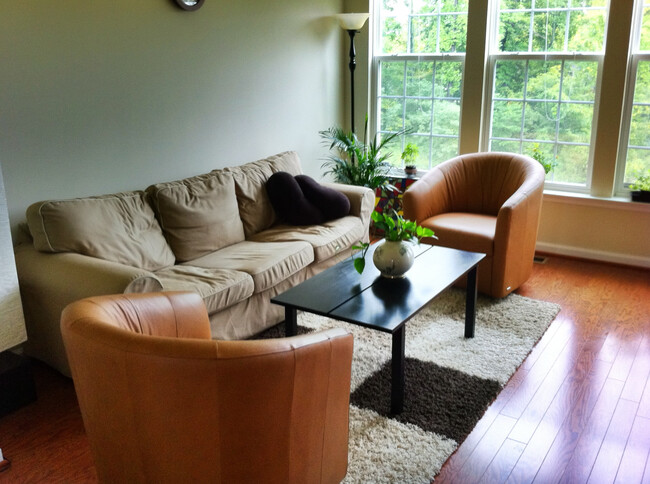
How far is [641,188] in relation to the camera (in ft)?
14.5

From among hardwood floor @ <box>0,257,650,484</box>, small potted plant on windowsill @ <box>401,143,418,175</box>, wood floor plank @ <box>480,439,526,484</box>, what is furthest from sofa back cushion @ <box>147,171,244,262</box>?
wood floor plank @ <box>480,439,526,484</box>

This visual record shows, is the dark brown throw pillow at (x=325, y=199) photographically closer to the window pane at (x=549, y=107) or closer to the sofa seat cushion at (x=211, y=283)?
the sofa seat cushion at (x=211, y=283)

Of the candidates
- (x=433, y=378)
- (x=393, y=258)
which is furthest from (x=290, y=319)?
(x=433, y=378)

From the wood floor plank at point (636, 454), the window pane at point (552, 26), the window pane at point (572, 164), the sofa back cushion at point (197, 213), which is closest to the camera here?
the wood floor plank at point (636, 454)

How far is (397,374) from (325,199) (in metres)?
1.78

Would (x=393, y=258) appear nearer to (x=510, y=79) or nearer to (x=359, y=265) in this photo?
(x=359, y=265)

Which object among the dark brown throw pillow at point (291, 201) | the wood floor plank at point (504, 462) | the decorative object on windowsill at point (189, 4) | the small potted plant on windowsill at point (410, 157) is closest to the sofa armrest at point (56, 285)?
the dark brown throw pillow at point (291, 201)

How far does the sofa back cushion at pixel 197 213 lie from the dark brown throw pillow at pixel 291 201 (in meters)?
0.34

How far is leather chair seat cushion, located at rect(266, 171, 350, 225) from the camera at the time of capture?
13.7 feet

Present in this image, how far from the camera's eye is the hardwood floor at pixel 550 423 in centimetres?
242

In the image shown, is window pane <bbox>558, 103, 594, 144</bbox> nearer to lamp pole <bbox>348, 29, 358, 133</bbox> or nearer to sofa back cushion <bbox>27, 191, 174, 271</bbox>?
lamp pole <bbox>348, 29, 358, 133</bbox>

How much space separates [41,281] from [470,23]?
3590 millimetres

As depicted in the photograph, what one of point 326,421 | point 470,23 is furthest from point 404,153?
point 326,421

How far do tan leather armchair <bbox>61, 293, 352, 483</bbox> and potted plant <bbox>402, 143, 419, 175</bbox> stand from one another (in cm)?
336
